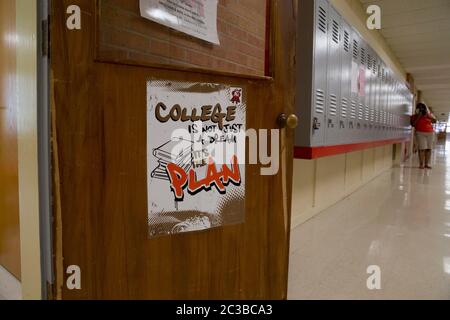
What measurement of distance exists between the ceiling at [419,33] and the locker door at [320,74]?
2.11 meters

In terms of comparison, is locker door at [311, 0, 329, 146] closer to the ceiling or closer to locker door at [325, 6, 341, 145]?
locker door at [325, 6, 341, 145]

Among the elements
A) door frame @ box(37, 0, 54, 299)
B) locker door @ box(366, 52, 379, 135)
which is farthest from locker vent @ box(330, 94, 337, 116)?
door frame @ box(37, 0, 54, 299)

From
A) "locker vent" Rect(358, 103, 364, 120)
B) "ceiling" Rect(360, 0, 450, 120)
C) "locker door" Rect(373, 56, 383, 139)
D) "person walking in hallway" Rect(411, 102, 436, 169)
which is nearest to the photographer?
"locker vent" Rect(358, 103, 364, 120)

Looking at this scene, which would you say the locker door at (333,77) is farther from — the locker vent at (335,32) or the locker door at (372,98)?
the locker door at (372,98)

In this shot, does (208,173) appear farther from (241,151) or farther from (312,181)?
(312,181)

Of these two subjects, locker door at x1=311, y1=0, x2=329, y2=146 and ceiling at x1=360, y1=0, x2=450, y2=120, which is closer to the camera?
locker door at x1=311, y1=0, x2=329, y2=146

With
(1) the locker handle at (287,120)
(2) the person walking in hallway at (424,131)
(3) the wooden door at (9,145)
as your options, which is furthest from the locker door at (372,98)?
(3) the wooden door at (9,145)

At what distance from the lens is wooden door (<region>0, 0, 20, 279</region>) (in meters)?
1.48

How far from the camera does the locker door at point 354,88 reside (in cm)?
278

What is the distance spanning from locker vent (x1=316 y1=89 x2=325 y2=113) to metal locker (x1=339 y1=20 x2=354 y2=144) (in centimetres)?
47

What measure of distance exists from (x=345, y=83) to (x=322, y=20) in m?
0.74

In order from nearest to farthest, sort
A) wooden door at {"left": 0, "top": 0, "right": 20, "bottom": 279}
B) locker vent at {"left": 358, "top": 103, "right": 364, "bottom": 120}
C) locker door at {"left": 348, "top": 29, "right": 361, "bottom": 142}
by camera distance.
A: wooden door at {"left": 0, "top": 0, "right": 20, "bottom": 279}
locker door at {"left": 348, "top": 29, "right": 361, "bottom": 142}
locker vent at {"left": 358, "top": 103, "right": 364, "bottom": 120}

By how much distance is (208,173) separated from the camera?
1.08 m

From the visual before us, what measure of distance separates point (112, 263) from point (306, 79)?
172cm
